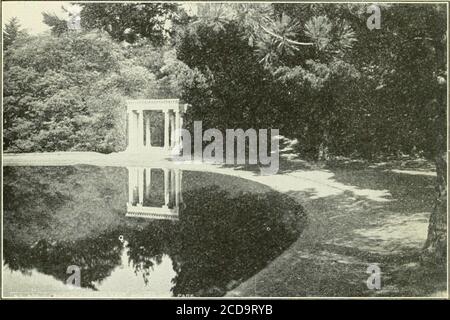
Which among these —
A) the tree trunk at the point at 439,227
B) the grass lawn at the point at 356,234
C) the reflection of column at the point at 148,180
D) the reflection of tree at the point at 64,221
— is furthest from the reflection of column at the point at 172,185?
the tree trunk at the point at 439,227

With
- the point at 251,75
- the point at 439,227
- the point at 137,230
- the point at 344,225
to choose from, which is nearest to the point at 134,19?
the point at 251,75

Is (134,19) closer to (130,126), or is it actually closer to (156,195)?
(130,126)

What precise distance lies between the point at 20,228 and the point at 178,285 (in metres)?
2.34

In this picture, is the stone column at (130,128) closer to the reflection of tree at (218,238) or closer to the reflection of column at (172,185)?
the reflection of column at (172,185)

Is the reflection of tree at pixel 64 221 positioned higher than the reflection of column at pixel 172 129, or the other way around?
the reflection of column at pixel 172 129

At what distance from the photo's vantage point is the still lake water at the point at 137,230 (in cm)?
555

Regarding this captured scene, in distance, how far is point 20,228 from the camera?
5.65m

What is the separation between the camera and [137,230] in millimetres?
5801

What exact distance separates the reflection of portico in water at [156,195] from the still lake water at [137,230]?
0.01 metres

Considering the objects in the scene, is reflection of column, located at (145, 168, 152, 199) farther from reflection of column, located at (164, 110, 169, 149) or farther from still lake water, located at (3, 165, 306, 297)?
reflection of column, located at (164, 110, 169, 149)

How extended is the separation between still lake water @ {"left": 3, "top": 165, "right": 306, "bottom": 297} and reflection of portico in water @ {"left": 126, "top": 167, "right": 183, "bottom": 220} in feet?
0.05

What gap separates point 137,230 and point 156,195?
0.56m
